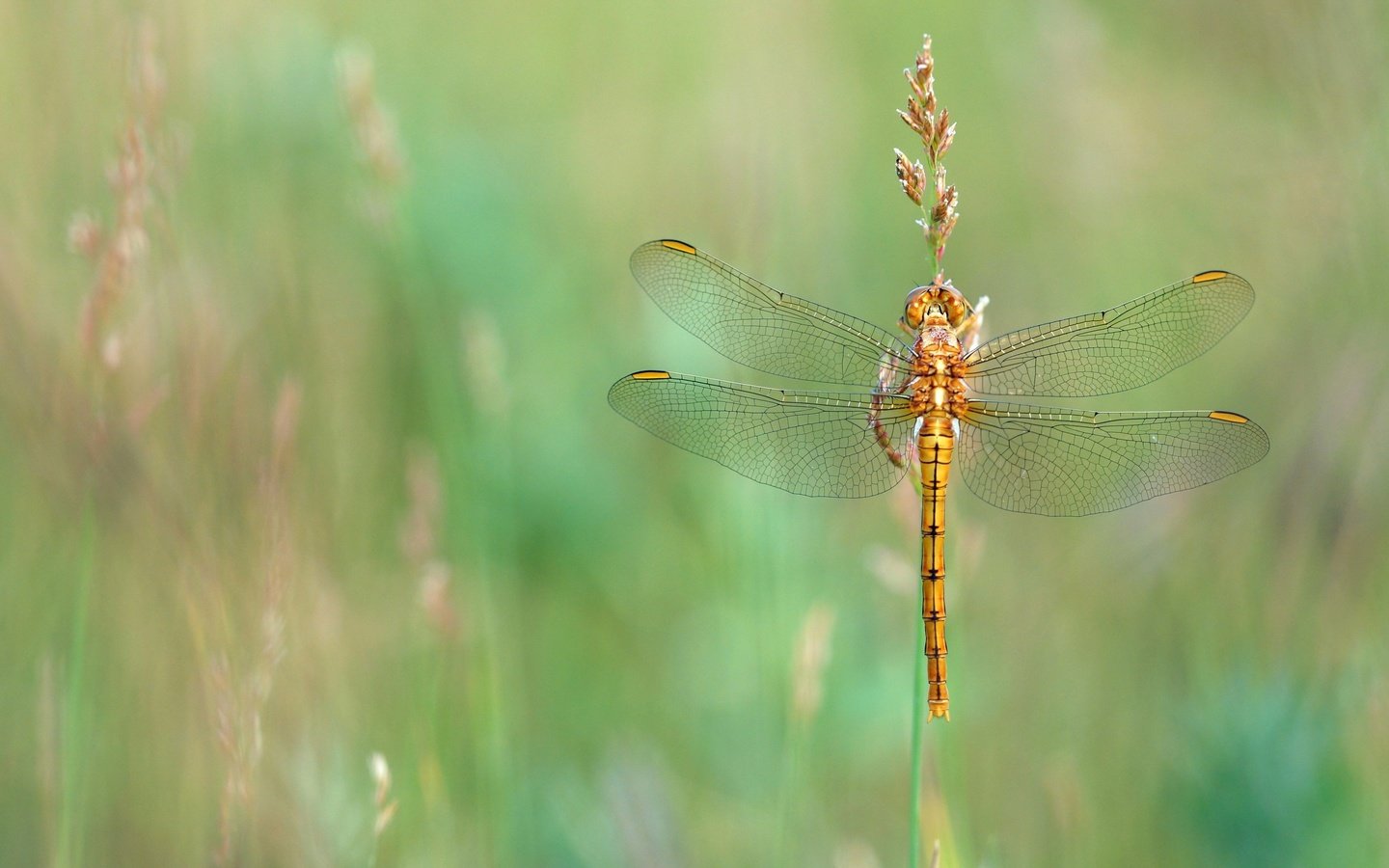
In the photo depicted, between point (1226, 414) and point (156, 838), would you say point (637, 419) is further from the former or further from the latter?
point (156, 838)

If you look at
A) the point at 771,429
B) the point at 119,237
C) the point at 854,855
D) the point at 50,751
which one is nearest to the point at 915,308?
the point at 771,429

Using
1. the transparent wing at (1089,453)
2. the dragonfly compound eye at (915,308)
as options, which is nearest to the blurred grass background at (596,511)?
the transparent wing at (1089,453)

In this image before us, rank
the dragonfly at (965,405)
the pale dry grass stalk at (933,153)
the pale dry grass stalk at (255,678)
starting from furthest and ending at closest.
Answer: the dragonfly at (965,405) < the pale dry grass stalk at (255,678) < the pale dry grass stalk at (933,153)

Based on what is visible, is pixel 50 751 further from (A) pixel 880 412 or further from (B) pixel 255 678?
(A) pixel 880 412

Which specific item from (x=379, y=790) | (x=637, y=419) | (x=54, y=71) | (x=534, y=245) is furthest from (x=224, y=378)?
(x=379, y=790)

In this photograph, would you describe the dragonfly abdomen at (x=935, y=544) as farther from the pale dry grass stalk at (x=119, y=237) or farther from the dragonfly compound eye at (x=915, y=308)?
the pale dry grass stalk at (x=119, y=237)

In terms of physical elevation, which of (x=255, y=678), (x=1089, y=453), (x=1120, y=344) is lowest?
(x=255, y=678)
